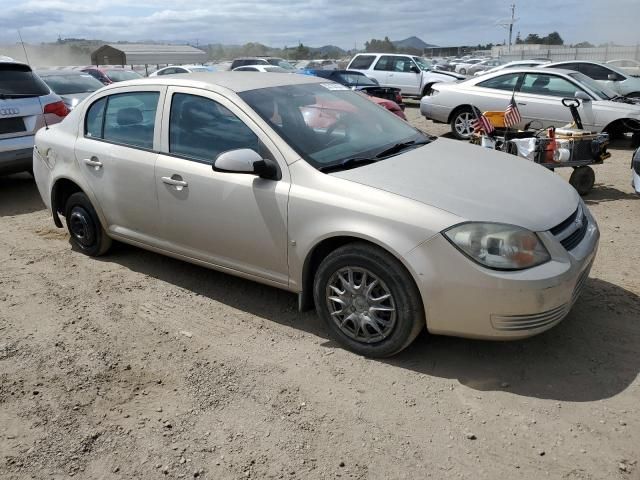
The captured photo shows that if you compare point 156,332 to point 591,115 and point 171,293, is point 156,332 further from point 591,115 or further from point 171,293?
point 591,115

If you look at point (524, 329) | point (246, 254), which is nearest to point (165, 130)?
point (246, 254)

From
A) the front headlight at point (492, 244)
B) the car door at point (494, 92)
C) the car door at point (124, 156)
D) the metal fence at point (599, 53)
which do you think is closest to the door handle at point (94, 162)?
the car door at point (124, 156)

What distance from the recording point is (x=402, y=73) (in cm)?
1961

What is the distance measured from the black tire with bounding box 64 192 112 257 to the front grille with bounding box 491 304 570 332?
11.4 ft

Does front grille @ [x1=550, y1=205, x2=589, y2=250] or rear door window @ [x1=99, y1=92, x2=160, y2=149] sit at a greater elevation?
rear door window @ [x1=99, y1=92, x2=160, y2=149]

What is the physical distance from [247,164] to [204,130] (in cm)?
71

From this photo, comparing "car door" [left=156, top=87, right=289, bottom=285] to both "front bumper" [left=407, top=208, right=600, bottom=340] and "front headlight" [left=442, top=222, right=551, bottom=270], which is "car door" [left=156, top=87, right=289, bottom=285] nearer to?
"front bumper" [left=407, top=208, right=600, bottom=340]

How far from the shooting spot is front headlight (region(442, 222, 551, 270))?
300cm

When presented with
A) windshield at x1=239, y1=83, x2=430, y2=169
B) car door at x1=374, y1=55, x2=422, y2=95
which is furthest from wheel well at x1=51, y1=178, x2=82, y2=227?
car door at x1=374, y1=55, x2=422, y2=95

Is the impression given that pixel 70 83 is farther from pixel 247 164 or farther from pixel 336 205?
pixel 336 205

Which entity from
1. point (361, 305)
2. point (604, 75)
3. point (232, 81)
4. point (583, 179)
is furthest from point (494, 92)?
point (361, 305)

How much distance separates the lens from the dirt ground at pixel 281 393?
2648mm

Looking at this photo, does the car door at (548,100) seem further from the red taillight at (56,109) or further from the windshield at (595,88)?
the red taillight at (56,109)

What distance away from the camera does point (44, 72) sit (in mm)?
12258
